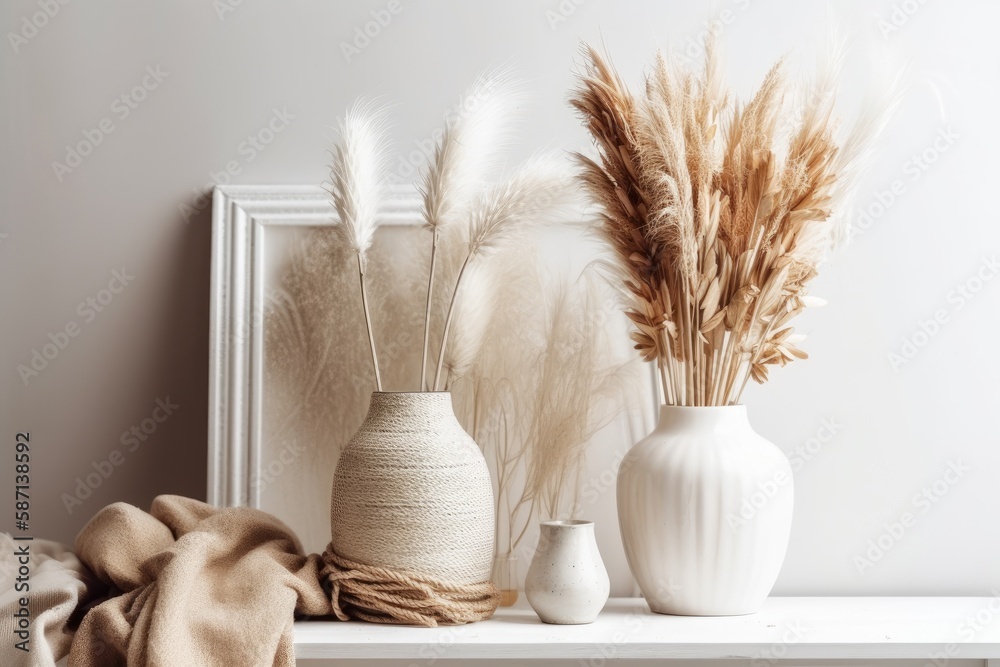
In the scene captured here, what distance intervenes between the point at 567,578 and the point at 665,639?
116 millimetres

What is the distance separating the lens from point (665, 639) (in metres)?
0.84

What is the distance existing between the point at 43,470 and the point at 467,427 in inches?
23.6

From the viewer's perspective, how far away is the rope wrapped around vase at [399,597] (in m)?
0.89

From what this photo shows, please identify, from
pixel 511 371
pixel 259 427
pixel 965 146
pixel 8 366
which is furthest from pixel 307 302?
pixel 965 146

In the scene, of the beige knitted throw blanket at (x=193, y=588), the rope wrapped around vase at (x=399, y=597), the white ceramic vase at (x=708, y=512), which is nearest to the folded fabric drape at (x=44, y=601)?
the beige knitted throw blanket at (x=193, y=588)

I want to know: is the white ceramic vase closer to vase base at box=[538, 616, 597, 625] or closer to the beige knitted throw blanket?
vase base at box=[538, 616, 597, 625]

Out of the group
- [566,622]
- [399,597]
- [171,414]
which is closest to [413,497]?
[399,597]

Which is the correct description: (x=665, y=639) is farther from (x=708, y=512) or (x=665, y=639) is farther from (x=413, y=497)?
(x=413, y=497)

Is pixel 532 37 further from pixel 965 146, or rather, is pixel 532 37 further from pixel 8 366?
pixel 8 366

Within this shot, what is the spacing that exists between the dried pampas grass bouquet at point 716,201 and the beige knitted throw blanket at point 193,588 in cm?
50

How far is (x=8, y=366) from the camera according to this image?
46.5 inches

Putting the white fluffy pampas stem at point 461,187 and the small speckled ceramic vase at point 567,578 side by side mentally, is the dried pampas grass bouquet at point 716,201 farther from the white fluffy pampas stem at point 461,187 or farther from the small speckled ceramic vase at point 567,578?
the small speckled ceramic vase at point 567,578

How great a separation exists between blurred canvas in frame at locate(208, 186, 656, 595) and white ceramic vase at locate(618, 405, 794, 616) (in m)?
0.17

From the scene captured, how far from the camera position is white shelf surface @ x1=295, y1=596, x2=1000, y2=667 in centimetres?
83
